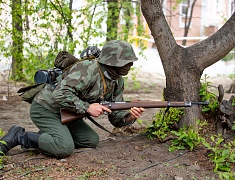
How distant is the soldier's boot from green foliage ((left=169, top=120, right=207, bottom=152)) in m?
1.43

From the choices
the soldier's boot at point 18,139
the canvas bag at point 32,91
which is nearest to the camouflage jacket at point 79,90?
the canvas bag at point 32,91

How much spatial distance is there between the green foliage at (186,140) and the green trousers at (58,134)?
0.88 m

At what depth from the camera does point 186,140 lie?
4883 mm

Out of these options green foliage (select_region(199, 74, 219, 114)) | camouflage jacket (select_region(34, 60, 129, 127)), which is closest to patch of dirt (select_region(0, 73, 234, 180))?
green foliage (select_region(199, 74, 219, 114))

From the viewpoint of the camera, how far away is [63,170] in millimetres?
4387

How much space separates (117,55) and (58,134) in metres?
1.00

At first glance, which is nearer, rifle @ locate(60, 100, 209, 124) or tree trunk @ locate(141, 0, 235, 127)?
rifle @ locate(60, 100, 209, 124)

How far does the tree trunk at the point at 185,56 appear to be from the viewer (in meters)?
5.34

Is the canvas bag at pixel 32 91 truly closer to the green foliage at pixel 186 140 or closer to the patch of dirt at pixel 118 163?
the patch of dirt at pixel 118 163

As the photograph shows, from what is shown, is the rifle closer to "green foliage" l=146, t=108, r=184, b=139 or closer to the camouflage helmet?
the camouflage helmet

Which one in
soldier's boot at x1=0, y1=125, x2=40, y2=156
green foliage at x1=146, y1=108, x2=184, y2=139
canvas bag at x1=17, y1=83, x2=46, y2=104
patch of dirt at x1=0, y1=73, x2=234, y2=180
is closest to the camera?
patch of dirt at x1=0, y1=73, x2=234, y2=180

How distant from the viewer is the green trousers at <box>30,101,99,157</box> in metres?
4.64

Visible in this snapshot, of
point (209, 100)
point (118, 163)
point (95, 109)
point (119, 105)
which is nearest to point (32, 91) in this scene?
point (95, 109)

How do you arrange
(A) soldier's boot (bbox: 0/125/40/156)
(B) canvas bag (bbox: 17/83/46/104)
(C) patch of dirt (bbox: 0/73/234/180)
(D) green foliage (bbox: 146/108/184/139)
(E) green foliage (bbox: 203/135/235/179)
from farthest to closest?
(D) green foliage (bbox: 146/108/184/139)
(B) canvas bag (bbox: 17/83/46/104)
(A) soldier's boot (bbox: 0/125/40/156)
(E) green foliage (bbox: 203/135/235/179)
(C) patch of dirt (bbox: 0/73/234/180)
